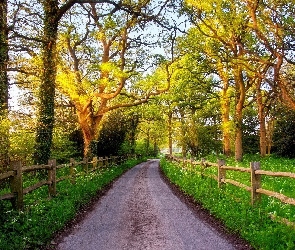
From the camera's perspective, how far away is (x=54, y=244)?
788 cm

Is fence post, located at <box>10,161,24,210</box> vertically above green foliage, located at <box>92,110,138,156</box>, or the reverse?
green foliage, located at <box>92,110,138,156</box>

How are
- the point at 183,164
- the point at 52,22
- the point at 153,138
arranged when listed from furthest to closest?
the point at 153,138, the point at 183,164, the point at 52,22

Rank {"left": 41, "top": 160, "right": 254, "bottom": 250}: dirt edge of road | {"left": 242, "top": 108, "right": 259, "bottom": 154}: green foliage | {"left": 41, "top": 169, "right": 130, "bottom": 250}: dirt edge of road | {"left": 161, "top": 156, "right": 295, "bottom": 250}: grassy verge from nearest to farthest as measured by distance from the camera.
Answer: {"left": 161, "top": 156, "right": 295, "bottom": 250}: grassy verge
{"left": 41, "top": 160, "right": 254, "bottom": 250}: dirt edge of road
{"left": 41, "top": 169, "right": 130, "bottom": 250}: dirt edge of road
{"left": 242, "top": 108, "right": 259, "bottom": 154}: green foliage

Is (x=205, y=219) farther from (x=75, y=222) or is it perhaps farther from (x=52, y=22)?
(x=52, y=22)

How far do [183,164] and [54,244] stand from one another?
17250 mm

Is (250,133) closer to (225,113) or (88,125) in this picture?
(225,113)

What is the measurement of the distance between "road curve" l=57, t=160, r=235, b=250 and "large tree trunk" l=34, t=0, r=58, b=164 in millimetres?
3547

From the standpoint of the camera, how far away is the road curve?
767 centimetres

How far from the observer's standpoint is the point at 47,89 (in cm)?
1526

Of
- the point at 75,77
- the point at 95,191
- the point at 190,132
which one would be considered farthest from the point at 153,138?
the point at 95,191

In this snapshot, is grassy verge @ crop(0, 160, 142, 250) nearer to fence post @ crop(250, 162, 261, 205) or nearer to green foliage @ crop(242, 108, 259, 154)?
fence post @ crop(250, 162, 261, 205)

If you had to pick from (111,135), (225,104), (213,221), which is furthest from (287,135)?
(213,221)

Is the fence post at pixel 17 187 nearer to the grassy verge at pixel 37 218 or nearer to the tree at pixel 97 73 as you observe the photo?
the grassy verge at pixel 37 218

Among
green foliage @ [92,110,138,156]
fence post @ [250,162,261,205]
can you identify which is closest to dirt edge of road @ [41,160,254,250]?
fence post @ [250,162,261,205]
